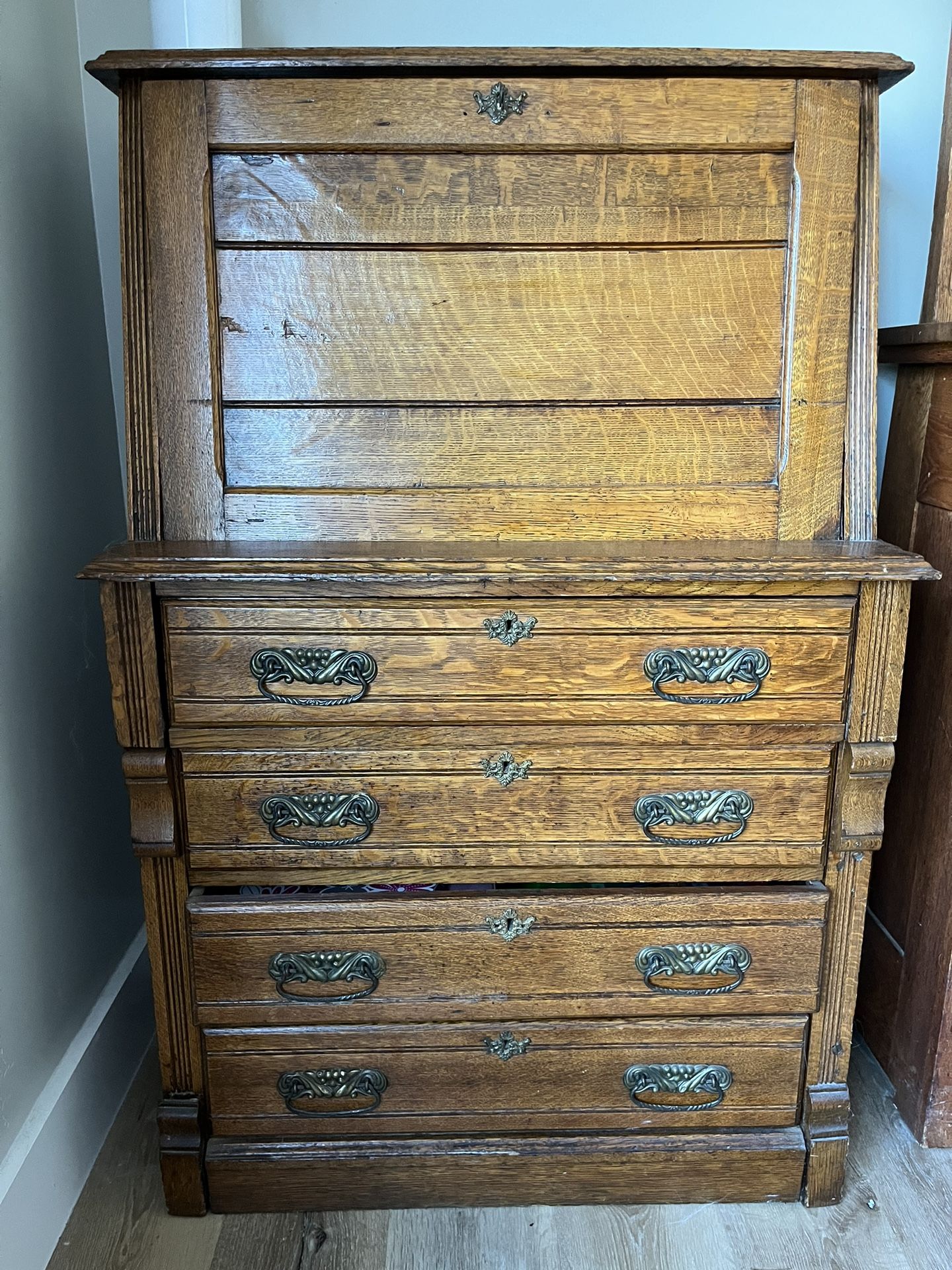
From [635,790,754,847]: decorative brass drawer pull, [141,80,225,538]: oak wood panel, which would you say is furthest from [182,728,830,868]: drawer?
[141,80,225,538]: oak wood panel

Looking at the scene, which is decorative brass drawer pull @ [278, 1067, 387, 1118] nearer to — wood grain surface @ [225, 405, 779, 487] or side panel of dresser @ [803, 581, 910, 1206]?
side panel of dresser @ [803, 581, 910, 1206]

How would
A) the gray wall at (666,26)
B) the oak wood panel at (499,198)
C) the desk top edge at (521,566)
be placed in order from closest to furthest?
the desk top edge at (521,566) → the oak wood panel at (499,198) → the gray wall at (666,26)

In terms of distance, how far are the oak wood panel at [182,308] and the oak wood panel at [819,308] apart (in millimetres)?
792

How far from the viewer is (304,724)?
1.24 m

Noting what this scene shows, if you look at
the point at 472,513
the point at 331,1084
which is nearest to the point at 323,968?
the point at 331,1084

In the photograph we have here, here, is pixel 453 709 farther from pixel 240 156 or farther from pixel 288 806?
pixel 240 156

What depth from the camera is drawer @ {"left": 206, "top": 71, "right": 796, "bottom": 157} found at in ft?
4.05

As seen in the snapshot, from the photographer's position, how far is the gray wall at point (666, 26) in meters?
1.61

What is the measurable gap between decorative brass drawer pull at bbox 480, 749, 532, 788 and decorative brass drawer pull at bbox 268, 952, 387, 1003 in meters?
0.32

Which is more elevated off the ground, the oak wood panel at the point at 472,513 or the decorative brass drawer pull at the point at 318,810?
the oak wood panel at the point at 472,513

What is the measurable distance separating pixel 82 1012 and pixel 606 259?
1420mm

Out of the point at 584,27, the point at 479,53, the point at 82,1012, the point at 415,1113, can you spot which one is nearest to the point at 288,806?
the point at 415,1113

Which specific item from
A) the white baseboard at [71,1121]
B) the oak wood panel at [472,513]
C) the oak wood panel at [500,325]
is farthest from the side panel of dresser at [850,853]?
the white baseboard at [71,1121]

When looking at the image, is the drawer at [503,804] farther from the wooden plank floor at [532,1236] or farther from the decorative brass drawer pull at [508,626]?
the wooden plank floor at [532,1236]
